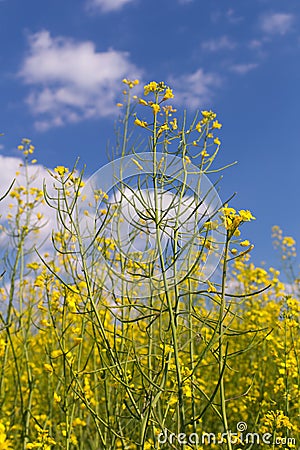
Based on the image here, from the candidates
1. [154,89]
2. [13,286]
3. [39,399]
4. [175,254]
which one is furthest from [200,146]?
[39,399]

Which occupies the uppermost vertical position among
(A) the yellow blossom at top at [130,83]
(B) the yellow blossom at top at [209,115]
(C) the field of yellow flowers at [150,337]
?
(A) the yellow blossom at top at [130,83]

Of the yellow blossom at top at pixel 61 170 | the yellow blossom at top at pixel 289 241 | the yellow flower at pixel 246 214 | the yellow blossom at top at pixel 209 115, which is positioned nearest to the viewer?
the yellow flower at pixel 246 214

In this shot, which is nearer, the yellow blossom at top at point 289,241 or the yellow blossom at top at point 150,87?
the yellow blossom at top at point 150,87

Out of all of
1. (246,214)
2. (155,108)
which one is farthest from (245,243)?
(155,108)

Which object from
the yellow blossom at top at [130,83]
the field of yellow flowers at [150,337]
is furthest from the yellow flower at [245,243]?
the yellow blossom at top at [130,83]

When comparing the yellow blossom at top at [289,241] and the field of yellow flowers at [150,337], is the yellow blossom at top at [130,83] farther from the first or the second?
the yellow blossom at top at [289,241]

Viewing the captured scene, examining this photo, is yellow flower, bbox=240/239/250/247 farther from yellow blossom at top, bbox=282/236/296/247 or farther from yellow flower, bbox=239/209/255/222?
yellow blossom at top, bbox=282/236/296/247

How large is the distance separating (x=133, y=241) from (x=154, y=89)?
28.0 inches

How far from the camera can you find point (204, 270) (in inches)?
94.1

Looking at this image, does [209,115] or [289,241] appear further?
[289,241]

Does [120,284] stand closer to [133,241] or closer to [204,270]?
[133,241]

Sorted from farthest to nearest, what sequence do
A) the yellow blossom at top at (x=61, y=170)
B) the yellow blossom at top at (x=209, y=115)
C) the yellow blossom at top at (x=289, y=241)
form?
the yellow blossom at top at (x=289, y=241) → the yellow blossom at top at (x=209, y=115) → the yellow blossom at top at (x=61, y=170)

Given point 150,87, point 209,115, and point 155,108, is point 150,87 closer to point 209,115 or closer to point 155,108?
point 155,108

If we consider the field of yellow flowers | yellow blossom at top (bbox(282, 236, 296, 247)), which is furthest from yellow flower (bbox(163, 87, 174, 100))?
yellow blossom at top (bbox(282, 236, 296, 247))
